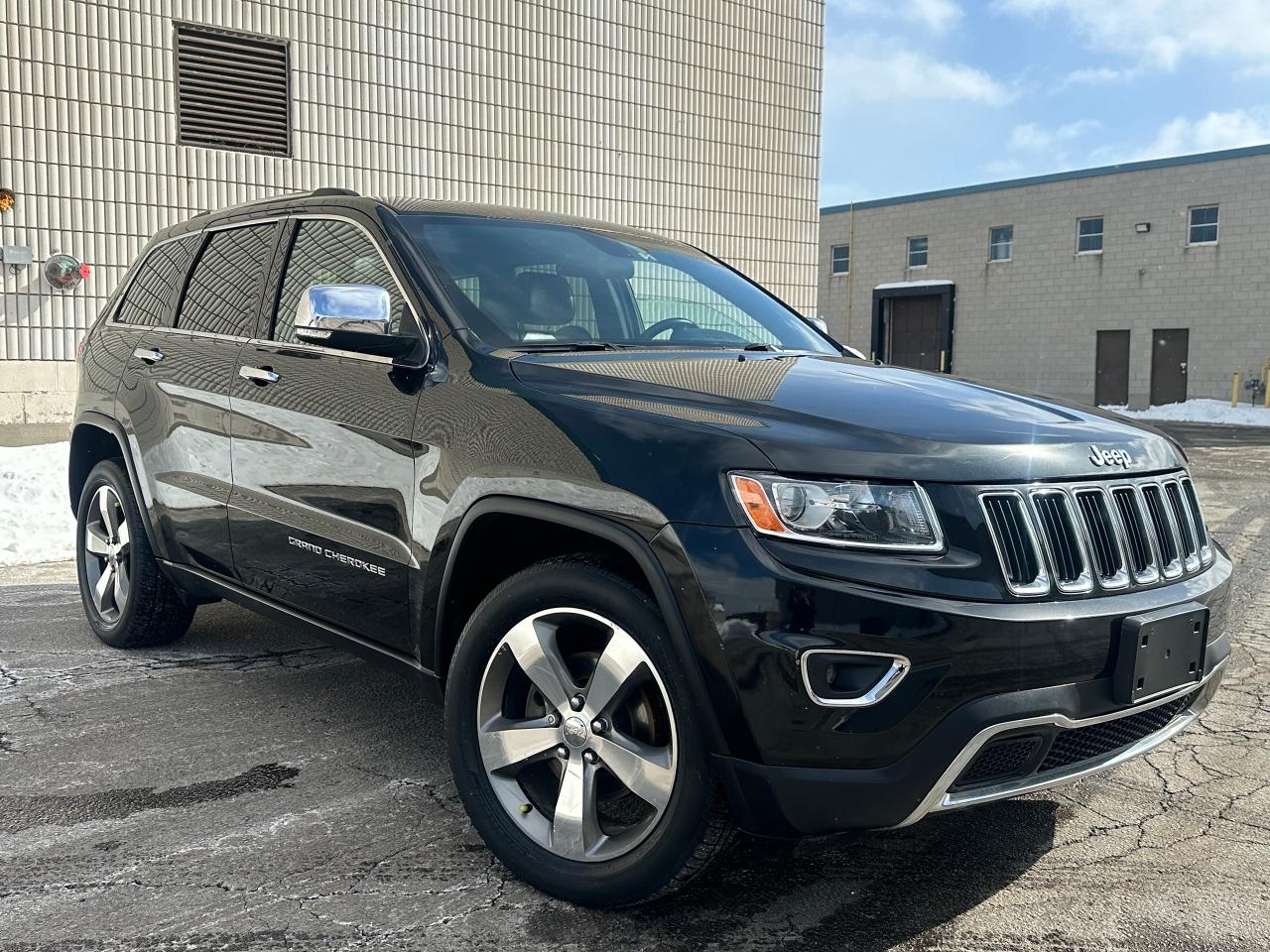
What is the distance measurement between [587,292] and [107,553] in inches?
105

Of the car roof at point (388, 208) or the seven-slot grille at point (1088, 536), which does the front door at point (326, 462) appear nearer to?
the car roof at point (388, 208)

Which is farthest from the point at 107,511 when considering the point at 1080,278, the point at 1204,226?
the point at 1080,278

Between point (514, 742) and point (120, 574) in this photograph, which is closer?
point (514, 742)

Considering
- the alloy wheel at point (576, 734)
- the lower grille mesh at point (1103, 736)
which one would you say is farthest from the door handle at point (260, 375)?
the lower grille mesh at point (1103, 736)

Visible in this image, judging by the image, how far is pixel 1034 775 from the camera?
8.07ft

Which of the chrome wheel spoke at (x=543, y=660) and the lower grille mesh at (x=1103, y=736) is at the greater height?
the chrome wheel spoke at (x=543, y=660)

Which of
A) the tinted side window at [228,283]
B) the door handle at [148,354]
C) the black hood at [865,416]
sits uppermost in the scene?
the tinted side window at [228,283]

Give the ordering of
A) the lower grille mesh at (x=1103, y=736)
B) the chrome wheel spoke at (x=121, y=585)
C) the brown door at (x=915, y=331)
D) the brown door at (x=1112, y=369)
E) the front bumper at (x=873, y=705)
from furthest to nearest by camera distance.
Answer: the brown door at (x=915, y=331), the brown door at (x=1112, y=369), the chrome wheel spoke at (x=121, y=585), the lower grille mesh at (x=1103, y=736), the front bumper at (x=873, y=705)

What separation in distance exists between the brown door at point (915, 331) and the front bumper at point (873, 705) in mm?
33062

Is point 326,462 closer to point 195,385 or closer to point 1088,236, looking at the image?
point 195,385

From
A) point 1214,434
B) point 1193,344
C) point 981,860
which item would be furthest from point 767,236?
point 1193,344

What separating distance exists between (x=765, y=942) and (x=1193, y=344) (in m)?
30.6

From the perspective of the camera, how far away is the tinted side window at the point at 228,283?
4.12 meters

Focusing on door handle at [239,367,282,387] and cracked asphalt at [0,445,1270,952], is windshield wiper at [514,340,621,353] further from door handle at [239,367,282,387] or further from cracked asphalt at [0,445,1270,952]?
cracked asphalt at [0,445,1270,952]
